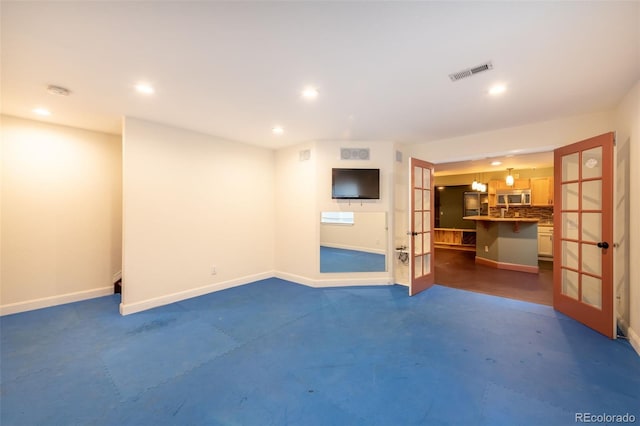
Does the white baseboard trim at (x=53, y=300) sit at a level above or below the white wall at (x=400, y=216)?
below

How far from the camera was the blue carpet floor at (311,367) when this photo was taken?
1.74 meters

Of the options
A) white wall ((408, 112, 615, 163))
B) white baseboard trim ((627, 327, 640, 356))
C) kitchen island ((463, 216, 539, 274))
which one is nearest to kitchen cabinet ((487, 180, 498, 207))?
kitchen island ((463, 216, 539, 274))

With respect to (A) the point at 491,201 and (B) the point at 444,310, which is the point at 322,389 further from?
(A) the point at 491,201

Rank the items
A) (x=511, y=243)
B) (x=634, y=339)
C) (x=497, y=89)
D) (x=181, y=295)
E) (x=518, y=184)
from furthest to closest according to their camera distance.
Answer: (x=518, y=184), (x=511, y=243), (x=181, y=295), (x=497, y=89), (x=634, y=339)

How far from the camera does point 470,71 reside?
7.50 ft

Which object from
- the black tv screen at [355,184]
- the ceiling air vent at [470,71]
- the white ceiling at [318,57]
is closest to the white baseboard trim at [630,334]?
the white ceiling at [318,57]

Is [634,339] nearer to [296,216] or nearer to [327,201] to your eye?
[327,201]

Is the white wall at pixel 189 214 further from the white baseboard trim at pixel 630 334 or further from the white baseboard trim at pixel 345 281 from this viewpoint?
the white baseboard trim at pixel 630 334

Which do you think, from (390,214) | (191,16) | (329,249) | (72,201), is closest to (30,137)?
(72,201)

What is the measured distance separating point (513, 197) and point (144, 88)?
29.3ft

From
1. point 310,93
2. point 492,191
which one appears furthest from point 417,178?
point 492,191

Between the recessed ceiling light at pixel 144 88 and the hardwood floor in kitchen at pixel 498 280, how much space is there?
17.7ft

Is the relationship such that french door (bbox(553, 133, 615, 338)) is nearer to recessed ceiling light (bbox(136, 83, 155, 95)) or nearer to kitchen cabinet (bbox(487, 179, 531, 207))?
kitchen cabinet (bbox(487, 179, 531, 207))

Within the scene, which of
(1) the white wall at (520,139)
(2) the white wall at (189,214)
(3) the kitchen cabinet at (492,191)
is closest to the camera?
(1) the white wall at (520,139)
